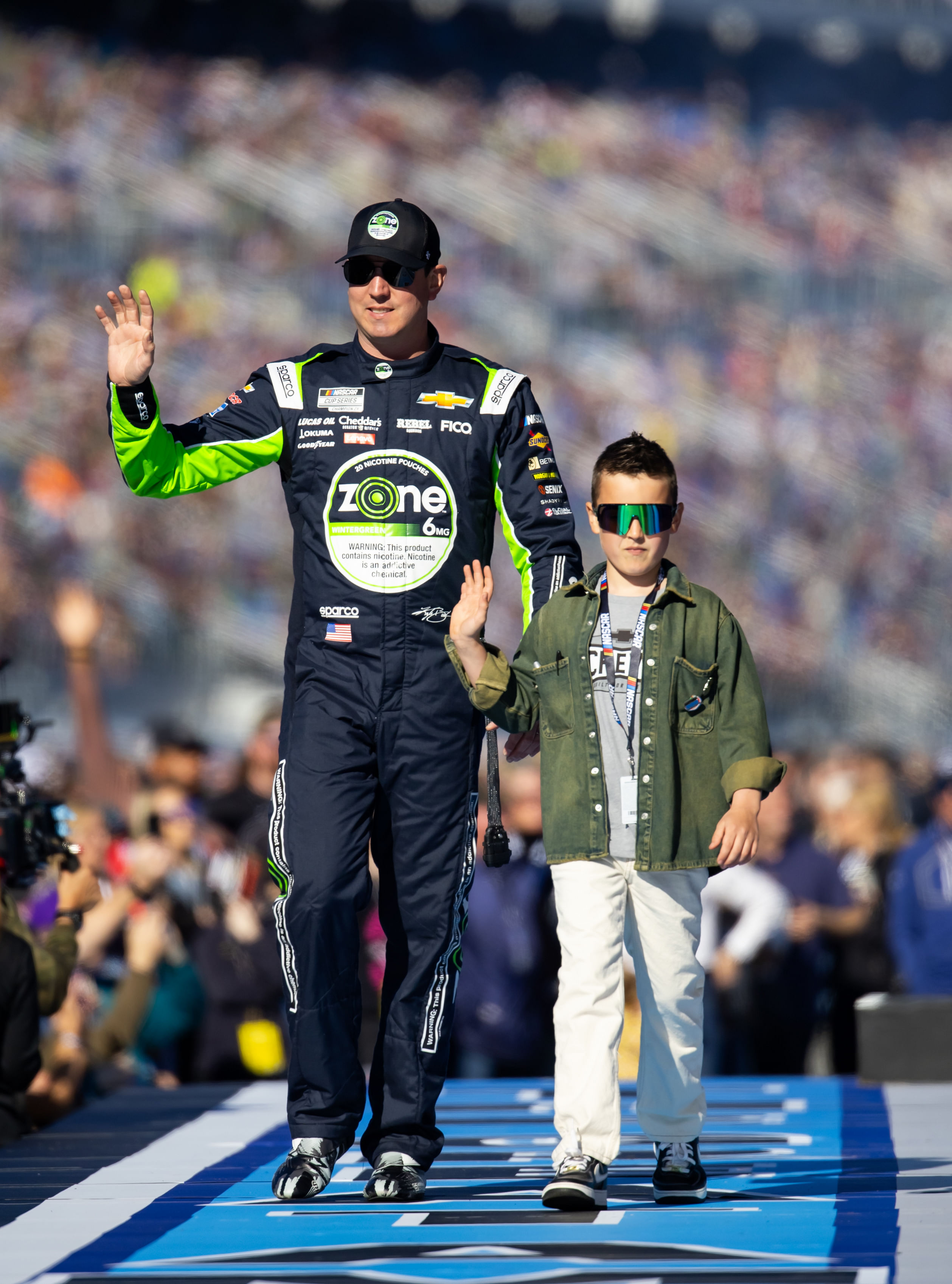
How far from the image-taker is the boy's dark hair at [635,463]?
3.65 meters

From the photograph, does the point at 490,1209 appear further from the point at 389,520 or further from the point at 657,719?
the point at 389,520

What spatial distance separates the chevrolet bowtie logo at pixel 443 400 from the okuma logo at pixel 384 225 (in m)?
0.32

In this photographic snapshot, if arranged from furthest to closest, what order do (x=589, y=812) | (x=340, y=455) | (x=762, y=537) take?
(x=762, y=537), (x=340, y=455), (x=589, y=812)

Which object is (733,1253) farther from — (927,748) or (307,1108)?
(927,748)

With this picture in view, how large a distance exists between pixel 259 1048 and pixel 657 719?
3.35 m

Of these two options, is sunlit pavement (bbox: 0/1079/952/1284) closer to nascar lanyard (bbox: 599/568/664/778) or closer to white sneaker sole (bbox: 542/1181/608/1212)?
white sneaker sole (bbox: 542/1181/608/1212)

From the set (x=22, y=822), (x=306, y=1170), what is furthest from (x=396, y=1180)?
(x=22, y=822)

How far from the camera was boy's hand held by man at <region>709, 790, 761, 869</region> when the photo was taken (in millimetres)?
3504

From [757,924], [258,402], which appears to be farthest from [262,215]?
[258,402]

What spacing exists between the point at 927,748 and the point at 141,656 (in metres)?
6.11

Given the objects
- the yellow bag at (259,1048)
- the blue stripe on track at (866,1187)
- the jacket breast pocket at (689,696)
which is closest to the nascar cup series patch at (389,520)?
the jacket breast pocket at (689,696)

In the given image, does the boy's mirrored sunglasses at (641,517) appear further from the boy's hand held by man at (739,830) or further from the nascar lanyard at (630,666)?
the boy's hand held by man at (739,830)

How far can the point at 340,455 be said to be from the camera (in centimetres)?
385

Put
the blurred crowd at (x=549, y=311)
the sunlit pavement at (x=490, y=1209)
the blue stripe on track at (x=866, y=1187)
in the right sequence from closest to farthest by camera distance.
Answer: the sunlit pavement at (x=490, y=1209)
the blue stripe on track at (x=866, y=1187)
the blurred crowd at (x=549, y=311)
